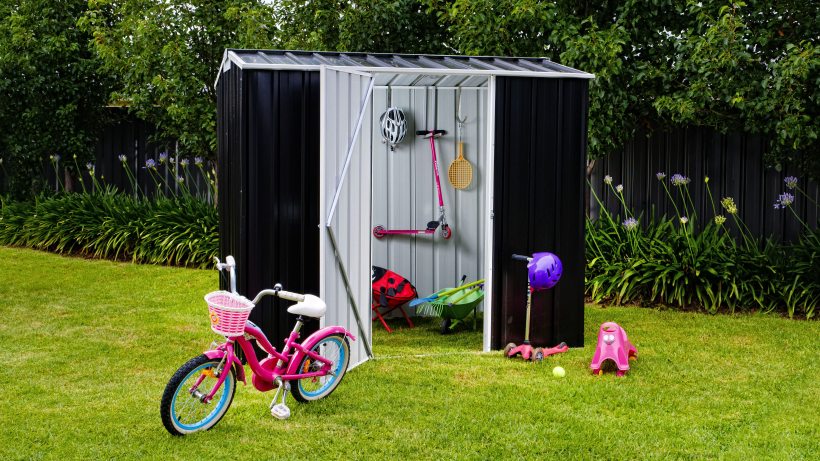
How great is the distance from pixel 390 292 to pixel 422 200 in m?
1.01

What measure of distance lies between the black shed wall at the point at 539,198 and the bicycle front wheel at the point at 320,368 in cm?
152

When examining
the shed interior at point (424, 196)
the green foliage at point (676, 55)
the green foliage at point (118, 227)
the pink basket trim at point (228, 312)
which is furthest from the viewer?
the green foliage at point (118, 227)

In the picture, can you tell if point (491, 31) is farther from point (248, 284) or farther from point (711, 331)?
point (248, 284)

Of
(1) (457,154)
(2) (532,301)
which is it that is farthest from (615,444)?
(1) (457,154)

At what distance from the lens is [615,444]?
4.70 metres

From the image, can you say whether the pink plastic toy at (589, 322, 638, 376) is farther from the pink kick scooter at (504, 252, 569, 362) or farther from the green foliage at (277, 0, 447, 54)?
the green foliage at (277, 0, 447, 54)

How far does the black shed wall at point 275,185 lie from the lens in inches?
232

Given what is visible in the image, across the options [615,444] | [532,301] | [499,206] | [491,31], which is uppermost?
[491,31]

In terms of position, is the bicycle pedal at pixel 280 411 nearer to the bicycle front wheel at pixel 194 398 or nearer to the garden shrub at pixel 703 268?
the bicycle front wheel at pixel 194 398

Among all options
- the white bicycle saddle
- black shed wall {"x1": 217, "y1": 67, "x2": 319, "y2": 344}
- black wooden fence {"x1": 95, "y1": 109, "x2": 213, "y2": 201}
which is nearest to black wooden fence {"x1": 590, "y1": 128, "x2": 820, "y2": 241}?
black shed wall {"x1": 217, "y1": 67, "x2": 319, "y2": 344}

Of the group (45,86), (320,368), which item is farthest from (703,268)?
(45,86)

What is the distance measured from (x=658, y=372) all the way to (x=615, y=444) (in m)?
1.58

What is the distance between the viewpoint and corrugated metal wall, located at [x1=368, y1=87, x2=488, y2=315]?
8125 millimetres

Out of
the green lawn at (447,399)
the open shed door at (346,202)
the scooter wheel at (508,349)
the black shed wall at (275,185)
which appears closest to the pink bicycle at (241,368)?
the green lawn at (447,399)
